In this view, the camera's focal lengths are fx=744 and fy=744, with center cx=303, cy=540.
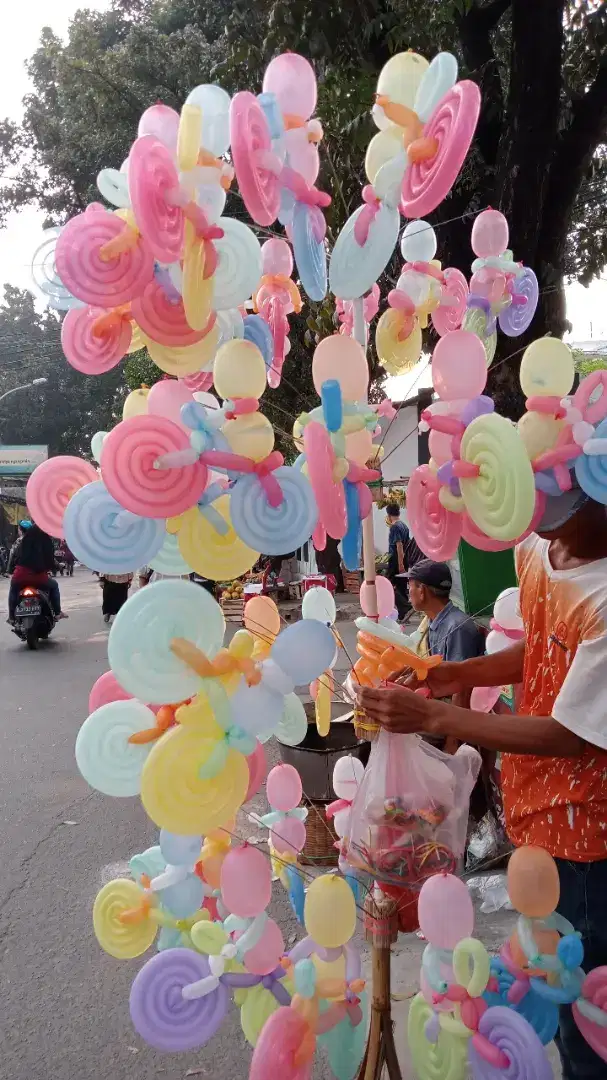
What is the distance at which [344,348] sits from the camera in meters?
1.44

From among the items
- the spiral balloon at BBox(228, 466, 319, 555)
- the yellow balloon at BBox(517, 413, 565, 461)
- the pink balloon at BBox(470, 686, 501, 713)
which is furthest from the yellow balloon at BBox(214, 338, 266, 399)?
the pink balloon at BBox(470, 686, 501, 713)

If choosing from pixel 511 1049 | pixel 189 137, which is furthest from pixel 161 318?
pixel 511 1049

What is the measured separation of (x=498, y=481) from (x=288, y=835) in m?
1.10

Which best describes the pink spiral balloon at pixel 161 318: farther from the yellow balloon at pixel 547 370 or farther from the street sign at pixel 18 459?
the street sign at pixel 18 459

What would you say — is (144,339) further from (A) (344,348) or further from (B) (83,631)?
(B) (83,631)

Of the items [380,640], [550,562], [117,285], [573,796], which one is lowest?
[573,796]

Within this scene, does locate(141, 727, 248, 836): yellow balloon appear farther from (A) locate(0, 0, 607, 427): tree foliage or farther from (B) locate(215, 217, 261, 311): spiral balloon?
(A) locate(0, 0, 607, 427): tree foliage

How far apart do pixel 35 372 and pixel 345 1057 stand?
32731 millimetres

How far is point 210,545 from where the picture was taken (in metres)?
1.41

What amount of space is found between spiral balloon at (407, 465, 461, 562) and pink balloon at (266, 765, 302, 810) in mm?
746

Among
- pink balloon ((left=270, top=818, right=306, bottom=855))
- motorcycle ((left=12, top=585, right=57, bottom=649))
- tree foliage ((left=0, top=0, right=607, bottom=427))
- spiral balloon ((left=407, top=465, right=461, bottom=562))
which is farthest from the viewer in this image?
motorcycle ((left=12, top=585, right=57, bottom=649))

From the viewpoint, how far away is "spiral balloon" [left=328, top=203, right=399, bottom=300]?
1.38 meters

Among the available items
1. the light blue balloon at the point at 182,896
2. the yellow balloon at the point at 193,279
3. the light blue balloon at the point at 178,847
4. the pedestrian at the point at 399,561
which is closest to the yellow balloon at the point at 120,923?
the light blue balloon at the point at 182,896

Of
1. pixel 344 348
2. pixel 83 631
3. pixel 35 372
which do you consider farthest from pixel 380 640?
pixel 35 372
